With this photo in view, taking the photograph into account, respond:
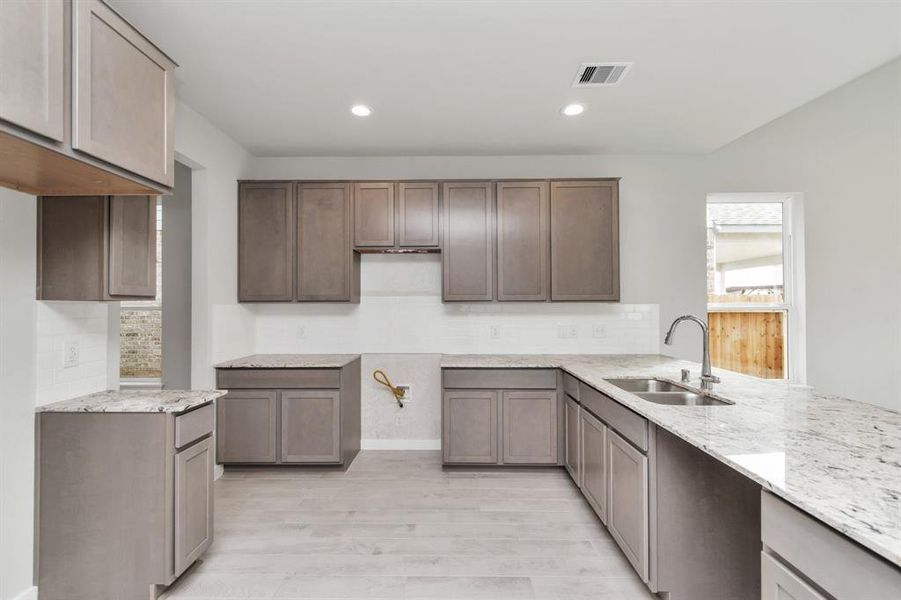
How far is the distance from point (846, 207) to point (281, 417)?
5392 mm

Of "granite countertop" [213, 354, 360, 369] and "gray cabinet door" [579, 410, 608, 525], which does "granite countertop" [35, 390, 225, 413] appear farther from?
"gray cabinet door" [579, 410, 608, 525]

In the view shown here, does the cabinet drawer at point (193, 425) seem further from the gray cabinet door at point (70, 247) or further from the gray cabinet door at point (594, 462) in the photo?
the gray cabinet door at point (594, 462)

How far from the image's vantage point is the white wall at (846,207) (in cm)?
384

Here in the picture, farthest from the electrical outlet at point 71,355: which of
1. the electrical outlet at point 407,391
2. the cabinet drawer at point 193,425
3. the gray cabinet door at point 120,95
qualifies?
the electrical outlet at point 407,391

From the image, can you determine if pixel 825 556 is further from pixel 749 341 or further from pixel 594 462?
pixel 749 341

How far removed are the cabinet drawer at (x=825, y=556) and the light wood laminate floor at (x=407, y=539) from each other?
1.16m

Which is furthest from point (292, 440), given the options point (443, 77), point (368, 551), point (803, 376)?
point (803, 376)

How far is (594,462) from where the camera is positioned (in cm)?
271

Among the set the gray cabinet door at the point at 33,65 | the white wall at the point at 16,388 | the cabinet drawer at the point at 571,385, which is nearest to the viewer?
the gray cabinet door at the point at 33,65

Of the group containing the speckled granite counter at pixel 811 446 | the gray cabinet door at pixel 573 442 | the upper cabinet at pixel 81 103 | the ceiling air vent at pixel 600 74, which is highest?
the ceiling air vent at pixel 600 74

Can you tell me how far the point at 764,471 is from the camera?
47.4 inches

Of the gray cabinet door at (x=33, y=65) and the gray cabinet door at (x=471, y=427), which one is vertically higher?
the gray cabinet door at (x=33, y=65)

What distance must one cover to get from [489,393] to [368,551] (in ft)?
4.93

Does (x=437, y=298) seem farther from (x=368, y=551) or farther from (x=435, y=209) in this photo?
Result: (x=368, y=551)
